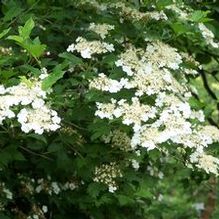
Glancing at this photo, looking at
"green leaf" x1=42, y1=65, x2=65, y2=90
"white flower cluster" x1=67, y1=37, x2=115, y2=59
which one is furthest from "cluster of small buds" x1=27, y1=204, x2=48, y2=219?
"green leaf" x1=42, y1=65, x2=65, y2=90

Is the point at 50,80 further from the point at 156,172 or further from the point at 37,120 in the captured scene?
the point at 156,172

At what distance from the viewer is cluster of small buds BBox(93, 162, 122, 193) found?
8.23ft

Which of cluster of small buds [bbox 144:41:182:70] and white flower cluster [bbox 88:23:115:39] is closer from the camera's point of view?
cluster of small buds [bbox 144:41:182:70]

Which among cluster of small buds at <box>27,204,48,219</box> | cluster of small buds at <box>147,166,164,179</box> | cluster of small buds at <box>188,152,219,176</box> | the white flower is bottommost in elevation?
cluster of small buds at <box>147,166,164,179</box>

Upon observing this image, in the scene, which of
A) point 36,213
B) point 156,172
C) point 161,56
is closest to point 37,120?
point 161,56

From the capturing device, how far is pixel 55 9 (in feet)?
9.23

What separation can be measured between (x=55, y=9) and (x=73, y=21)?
251 millimetres

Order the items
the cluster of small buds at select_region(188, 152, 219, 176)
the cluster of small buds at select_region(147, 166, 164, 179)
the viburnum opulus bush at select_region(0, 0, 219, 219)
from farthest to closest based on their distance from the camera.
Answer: the cluster of small buds at select_region(147, 166, 164, 179), the cluster of small buds at select_region(188, 152, 219, 176), the viburnum opulus bush at select_region(0, 0, 219, 219)

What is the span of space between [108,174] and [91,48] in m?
0.57

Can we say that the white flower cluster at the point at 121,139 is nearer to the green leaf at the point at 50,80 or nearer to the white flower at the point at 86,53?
the white flower at the point at 86,53

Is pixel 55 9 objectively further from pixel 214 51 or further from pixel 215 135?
pixel 214 51

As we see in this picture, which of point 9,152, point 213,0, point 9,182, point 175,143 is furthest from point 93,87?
point 213,0

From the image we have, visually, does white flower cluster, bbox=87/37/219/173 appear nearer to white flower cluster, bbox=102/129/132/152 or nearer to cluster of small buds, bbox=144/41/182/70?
cluster of small buds, bbox=144/41/182/70

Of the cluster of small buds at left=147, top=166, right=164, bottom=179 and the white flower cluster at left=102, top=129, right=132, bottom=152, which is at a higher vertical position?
the white flower cluster at left=102, top=129, right=132, bottom=152
